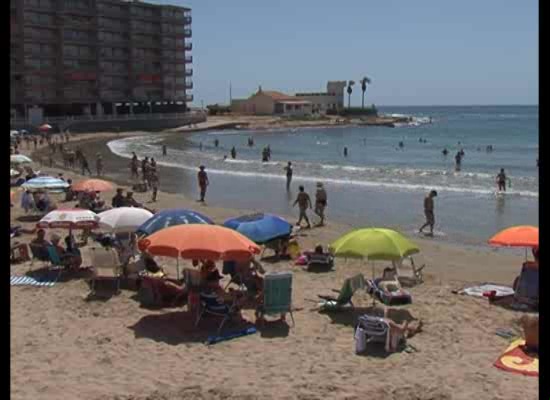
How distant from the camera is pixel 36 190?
21.2 meters

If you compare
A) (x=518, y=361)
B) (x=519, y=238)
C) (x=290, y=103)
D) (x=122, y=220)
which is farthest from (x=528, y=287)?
(x=290, y=103)

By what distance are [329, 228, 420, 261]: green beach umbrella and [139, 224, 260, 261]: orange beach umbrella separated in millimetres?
1360

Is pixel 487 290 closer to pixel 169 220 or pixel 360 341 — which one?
pixel 360 341

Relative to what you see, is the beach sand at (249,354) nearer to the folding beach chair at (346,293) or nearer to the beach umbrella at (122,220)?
the folding beach chair at (346,293)

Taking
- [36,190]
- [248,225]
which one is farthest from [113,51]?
[248,225]

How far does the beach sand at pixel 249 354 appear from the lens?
287 inches

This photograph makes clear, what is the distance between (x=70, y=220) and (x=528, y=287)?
7.58m

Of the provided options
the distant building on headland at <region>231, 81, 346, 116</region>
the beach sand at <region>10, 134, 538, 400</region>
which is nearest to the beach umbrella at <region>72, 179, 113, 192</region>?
the beach sand at <region>10, 134, 538, 400</region>

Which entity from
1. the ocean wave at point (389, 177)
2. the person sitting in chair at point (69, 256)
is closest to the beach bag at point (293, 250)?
the person sitting in chair at point (69, 256)

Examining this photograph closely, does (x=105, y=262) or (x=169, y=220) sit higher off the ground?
(x=169, y=220)

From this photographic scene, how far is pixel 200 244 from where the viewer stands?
29.9 ft

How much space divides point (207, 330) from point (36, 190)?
1368 cm
